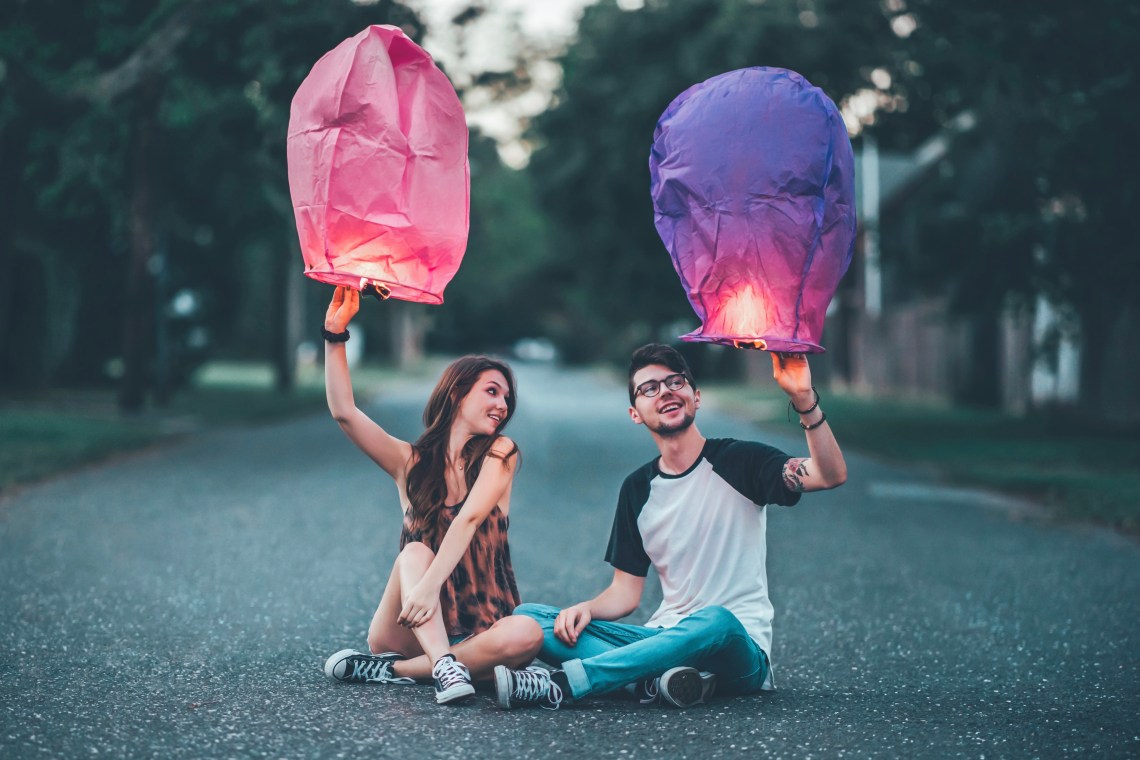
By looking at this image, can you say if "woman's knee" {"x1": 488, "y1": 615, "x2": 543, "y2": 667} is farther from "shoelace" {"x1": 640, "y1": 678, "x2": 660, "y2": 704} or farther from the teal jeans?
"shoelace" {"x1": 640, "y1": 678, "x2": 660, "y2": 704}

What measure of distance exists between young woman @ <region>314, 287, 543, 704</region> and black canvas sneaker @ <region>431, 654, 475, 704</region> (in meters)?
0.03

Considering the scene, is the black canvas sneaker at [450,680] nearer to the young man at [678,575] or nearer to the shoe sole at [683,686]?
the young man at [678,575]

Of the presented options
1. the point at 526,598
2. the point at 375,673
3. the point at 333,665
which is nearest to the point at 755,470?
the point at 375,673

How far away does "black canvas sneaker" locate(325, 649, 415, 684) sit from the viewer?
4871 millimetres

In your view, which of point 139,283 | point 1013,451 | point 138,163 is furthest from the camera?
point 139,283

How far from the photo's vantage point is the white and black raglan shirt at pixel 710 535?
4.62 meters

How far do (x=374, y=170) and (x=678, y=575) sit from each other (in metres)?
1.77

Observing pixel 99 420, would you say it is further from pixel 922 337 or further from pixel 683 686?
pixel 922 337

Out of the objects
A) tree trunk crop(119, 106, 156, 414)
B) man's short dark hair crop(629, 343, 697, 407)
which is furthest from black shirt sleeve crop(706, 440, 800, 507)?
tree trunk crop(119, 106, 156, 414)

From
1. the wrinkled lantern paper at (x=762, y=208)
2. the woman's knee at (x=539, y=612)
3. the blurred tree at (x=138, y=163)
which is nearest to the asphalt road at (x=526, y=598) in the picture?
the woman's knee at (x=539, y=612)

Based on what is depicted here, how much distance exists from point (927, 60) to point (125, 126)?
32.1 ft

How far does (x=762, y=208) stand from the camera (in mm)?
4199

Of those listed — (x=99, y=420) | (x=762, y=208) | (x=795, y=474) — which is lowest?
(x=99, y=420)

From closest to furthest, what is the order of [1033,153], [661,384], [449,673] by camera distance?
1. [449,673]
2. [661,384]
3. [1033,153]
